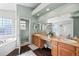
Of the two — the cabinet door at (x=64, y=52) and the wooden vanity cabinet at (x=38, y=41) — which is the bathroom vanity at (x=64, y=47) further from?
the wooden vanity cabinet at (x=38, y=41)

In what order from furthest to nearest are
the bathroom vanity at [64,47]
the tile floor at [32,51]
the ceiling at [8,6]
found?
1. the tile floor at [32,51]
2. the ceiling at [8,6]
3. the bathroom vanity at [64,47]

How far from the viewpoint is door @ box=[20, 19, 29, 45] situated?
1798mm

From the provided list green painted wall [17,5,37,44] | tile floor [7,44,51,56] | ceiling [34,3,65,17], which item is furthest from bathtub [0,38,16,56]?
ceiling [34,3,65,17]

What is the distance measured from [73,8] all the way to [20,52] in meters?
1.29

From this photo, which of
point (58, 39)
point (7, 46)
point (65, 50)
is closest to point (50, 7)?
point (58, 39)

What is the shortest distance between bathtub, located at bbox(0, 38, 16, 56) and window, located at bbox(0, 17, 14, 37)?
0.38 ft

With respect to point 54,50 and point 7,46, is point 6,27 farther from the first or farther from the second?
point 54,50

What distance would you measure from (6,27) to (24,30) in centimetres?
34

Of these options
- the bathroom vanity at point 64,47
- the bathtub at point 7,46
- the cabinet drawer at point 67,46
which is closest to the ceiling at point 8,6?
the bathtub at point 7,46

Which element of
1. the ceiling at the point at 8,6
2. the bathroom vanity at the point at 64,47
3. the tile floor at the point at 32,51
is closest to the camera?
the bathroom vanity at the point at 64,47

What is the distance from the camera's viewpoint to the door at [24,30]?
5.90 ft

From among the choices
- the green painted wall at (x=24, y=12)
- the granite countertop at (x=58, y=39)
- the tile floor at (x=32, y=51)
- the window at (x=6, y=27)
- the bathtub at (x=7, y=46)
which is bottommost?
the tile floor at (x=32, y=51)

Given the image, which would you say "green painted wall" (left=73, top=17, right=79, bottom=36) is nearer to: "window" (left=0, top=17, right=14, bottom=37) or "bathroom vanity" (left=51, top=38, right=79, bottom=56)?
"bathroom vanity" (left=51, top=38, right=79, bottom=56)

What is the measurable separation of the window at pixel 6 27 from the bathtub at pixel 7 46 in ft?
0.38
